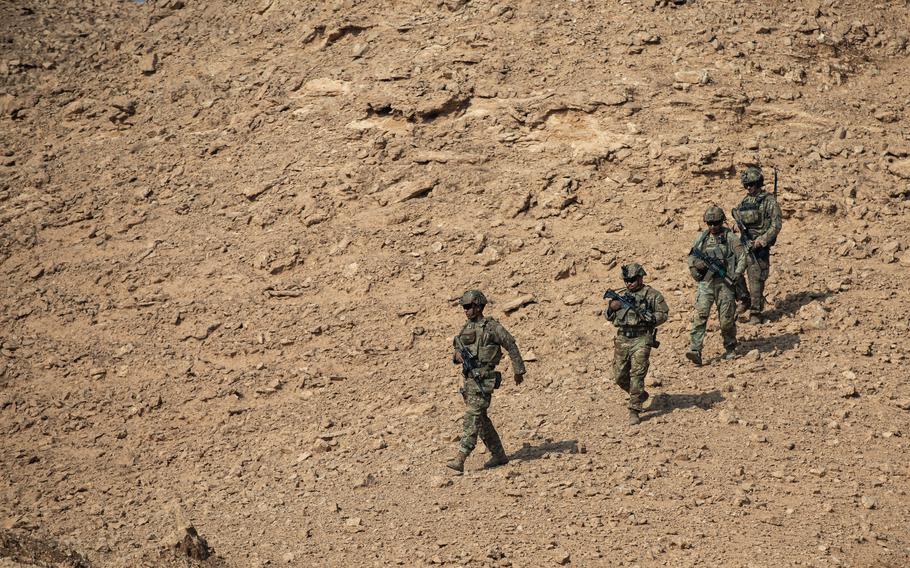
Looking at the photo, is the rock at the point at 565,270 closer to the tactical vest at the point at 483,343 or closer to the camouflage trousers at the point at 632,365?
the camouflage trousers at the point at 632,365

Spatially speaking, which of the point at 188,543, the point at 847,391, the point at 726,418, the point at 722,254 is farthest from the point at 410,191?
the point at 188,543

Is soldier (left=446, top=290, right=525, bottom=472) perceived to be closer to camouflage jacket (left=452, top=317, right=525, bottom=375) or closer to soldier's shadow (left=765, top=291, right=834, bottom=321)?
camouflage jacket (left=452, top=317, right=525, bottom=375)

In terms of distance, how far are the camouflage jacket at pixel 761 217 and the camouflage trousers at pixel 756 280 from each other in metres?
0.17

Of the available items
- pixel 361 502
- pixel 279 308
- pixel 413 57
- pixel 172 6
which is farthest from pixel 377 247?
pixel 172 6

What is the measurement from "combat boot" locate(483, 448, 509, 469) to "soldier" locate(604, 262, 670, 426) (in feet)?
4.59

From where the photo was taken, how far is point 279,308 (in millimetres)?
14719

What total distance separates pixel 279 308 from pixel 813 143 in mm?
8056

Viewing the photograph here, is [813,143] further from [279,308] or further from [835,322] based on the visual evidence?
[279,308]

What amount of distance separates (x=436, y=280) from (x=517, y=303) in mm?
1265

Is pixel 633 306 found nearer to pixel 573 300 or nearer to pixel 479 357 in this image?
pixel 479 357

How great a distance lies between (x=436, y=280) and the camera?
14.5 meters

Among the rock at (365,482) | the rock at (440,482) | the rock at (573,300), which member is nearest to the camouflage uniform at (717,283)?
the rock at (573,300)

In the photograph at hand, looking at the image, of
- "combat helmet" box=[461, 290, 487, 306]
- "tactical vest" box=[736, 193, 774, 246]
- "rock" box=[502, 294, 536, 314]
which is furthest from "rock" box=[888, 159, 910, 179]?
"combat helmet" box=[461, 290, 487, 306]

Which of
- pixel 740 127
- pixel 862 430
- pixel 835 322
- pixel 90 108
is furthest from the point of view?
pixel 90 108
